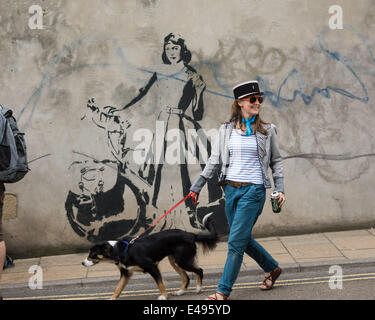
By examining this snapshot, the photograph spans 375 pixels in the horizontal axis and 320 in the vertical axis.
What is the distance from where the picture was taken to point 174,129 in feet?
26.1

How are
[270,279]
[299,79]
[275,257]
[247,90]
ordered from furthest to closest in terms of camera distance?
[299,79] < [275,257] < [270,279] < [247,90]

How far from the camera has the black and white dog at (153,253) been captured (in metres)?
5.71

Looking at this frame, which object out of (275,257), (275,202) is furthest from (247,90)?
(275,257)

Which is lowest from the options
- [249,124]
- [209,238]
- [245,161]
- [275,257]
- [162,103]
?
[275,257]

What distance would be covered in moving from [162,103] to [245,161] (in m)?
2.73

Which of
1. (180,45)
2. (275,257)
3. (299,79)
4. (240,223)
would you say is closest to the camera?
(240,223)

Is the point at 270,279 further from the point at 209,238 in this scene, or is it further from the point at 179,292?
the point at 179,292

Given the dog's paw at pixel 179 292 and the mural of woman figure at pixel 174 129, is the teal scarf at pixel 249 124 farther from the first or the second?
the mural of woman figure at pixel 174 129

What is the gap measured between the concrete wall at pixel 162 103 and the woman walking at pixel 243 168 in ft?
8.05

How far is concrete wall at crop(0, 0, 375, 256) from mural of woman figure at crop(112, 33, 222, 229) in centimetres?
2

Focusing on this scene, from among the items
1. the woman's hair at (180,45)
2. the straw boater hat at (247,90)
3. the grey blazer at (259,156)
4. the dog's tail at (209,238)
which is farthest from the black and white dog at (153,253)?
the woman's hair at (180,45)

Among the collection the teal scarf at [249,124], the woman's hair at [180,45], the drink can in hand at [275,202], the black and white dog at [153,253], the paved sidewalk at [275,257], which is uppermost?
the woman's hair at [180,45]

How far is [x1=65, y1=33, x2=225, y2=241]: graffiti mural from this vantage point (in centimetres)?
787

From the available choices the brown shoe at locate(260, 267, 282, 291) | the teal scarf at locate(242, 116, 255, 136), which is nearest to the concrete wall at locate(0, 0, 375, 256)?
the brown shoe at locate(260, 267, 282, 291)
